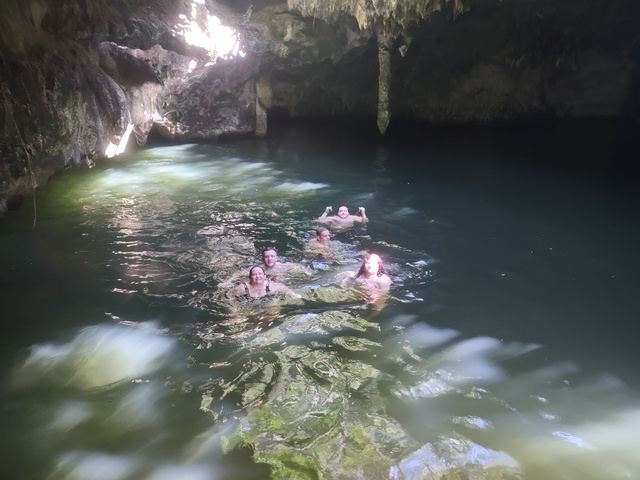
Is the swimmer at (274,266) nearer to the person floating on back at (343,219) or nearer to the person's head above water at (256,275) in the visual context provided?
the person's head above water at (256,275)

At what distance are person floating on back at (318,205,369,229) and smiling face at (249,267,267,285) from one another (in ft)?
10.3

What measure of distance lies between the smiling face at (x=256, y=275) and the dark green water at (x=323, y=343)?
0.35m

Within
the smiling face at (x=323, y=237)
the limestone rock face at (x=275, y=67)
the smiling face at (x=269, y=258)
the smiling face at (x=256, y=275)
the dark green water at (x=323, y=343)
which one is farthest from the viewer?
the limestone rock face at (x=275, y=67)

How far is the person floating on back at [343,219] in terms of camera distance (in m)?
9.19

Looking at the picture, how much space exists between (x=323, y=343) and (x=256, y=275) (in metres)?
1.41

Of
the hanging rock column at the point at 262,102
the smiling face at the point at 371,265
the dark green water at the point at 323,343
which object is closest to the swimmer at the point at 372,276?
the smiling face at the point at 371,265

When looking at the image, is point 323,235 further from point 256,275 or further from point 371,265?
point 256,275

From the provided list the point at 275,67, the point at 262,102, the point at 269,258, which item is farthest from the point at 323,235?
the point at 262,102

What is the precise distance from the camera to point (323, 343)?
5430 millimetres

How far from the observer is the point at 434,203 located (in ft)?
35.4

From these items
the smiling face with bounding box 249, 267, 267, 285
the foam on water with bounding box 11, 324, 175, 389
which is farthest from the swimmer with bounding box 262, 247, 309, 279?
the foam on water with bounding box 11, 324, 175, 389

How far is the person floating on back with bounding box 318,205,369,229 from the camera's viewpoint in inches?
362

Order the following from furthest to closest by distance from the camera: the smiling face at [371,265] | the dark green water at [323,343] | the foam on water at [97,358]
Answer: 1. the smiling face at [371,265]
2. the foam on water at [97,358]
3. the dark green water at [323,343]

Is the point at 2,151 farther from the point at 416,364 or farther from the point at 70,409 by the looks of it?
the point at 416,364
